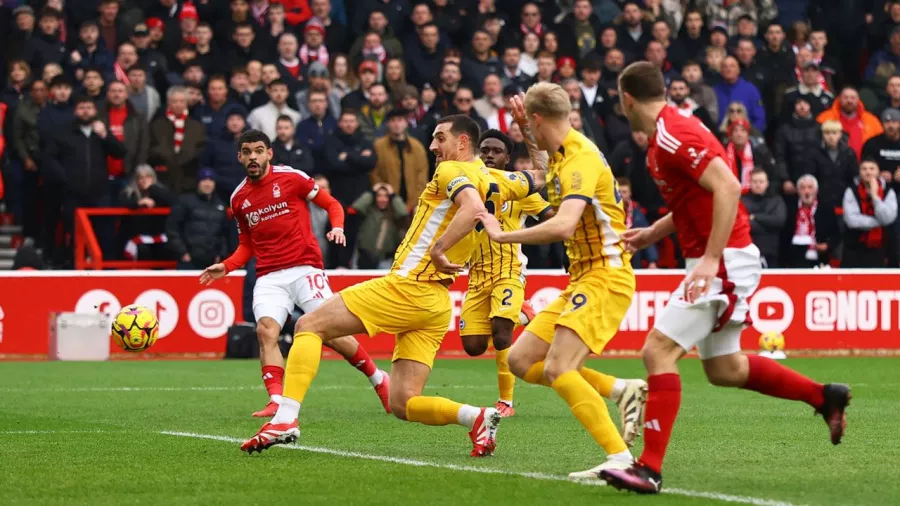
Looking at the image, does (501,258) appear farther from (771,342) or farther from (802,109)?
(802,109)

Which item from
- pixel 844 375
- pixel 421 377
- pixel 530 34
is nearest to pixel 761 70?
pixel 530 34

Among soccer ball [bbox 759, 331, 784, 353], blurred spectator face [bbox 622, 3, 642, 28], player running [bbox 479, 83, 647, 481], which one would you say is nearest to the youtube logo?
soccer ball [bbox 759, 331, 784, 353]

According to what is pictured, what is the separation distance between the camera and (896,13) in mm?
24562

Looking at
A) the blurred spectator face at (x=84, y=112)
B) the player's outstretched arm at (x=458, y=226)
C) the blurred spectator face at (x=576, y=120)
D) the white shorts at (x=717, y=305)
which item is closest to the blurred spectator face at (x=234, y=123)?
the blurred spectator face at (x=84, y=112)

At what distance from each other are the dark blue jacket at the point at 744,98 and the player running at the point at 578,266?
1428 cm

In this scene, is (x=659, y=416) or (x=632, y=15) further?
(x=632, y=15)

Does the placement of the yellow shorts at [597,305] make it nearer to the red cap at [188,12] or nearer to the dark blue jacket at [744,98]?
the dark blue jacket at [744,98]

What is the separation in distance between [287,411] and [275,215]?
11.6 ft

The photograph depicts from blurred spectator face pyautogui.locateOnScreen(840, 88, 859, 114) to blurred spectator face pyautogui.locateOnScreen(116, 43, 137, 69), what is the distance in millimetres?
10039

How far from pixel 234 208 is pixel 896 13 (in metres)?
15.1

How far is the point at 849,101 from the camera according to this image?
872 inches

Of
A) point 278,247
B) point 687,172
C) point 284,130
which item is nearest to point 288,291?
point 278,247

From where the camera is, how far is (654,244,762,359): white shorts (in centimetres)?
771

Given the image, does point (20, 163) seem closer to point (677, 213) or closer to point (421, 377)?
point (421, 377)
